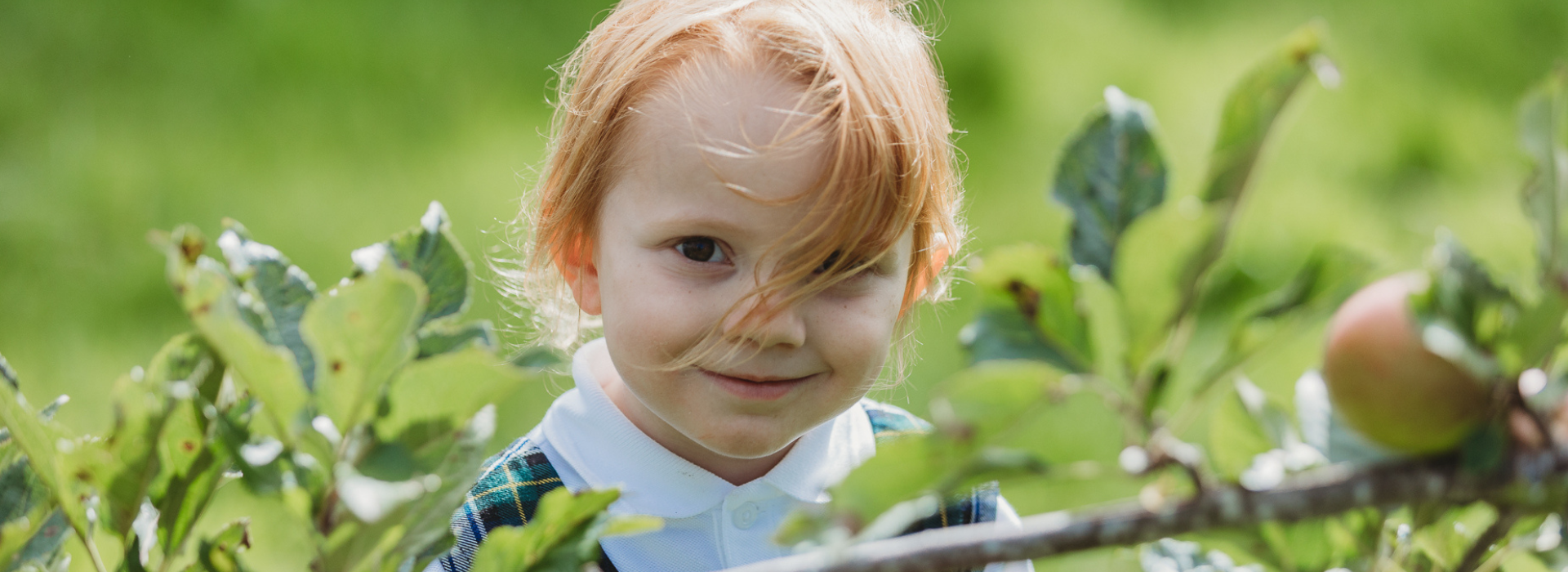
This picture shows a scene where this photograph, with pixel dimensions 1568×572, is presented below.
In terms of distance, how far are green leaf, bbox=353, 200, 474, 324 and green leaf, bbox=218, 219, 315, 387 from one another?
0.08 ft

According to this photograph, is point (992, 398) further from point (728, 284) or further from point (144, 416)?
point (728, 284)

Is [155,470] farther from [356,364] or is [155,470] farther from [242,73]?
[242,73]

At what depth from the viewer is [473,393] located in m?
0.36

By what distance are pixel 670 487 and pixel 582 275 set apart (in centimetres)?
20

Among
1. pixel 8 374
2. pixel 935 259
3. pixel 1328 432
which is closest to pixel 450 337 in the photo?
pixel 8 374

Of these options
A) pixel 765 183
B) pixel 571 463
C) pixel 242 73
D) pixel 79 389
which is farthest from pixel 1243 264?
pixel 242 73

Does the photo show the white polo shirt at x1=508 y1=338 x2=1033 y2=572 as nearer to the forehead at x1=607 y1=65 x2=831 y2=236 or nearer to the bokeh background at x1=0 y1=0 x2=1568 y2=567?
the forehead at x1=607 y1=65 x2=831 y2=236

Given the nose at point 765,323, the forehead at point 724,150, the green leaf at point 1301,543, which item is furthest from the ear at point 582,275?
the green leaf at point 1301,543

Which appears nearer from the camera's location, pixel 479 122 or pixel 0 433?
pixel 0 433

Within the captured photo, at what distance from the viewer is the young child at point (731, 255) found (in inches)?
31.9

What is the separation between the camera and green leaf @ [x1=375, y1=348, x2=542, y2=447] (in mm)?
354

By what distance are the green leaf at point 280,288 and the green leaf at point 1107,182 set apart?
27cm

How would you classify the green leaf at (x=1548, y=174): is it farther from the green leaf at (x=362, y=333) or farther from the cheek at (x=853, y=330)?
the cheek at (x=853, y=330)

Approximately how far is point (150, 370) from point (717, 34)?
1.92ft
